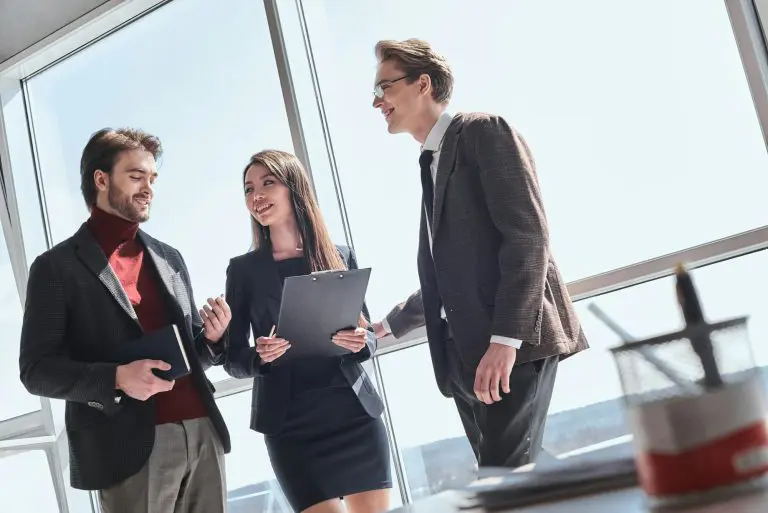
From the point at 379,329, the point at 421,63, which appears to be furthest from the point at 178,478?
the point at 421,63

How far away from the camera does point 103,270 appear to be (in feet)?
7.66

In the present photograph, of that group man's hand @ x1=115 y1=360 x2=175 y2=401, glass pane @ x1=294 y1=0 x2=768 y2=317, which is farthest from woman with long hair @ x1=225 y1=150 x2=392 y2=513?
glass pane @ x1=294 y1=0 x2=768 y2=317

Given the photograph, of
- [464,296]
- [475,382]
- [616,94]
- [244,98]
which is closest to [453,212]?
[464,296]

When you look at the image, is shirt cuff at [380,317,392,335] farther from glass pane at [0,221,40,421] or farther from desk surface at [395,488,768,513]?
glass pane at [0,221,40,421]

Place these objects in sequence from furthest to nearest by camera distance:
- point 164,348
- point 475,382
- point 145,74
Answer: point 145,74 → point 164,348 → point 475,382

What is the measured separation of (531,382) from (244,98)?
221cm

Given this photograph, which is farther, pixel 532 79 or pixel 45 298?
pixel 532 79

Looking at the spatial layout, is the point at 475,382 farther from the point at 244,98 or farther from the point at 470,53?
the point at 244,98

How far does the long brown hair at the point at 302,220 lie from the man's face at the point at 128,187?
0.32 m

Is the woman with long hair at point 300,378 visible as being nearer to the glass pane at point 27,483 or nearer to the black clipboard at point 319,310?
the black clipboard at point 319,310

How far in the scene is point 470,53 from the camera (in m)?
3.13

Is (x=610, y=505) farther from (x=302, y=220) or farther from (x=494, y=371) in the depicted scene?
(x=302, y=220)

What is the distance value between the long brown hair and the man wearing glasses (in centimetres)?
43

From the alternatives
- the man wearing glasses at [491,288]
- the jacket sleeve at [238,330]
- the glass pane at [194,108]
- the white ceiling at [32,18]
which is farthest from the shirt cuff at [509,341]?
the white ceiling at [32,18]
